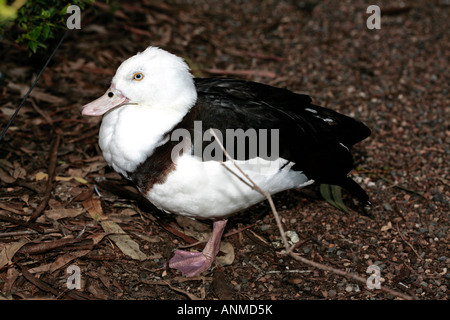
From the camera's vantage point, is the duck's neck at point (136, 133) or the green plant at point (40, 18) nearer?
the duck's neck at point (136, 133)

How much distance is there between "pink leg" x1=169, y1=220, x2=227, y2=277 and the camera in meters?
3.54

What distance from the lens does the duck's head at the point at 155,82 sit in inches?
129

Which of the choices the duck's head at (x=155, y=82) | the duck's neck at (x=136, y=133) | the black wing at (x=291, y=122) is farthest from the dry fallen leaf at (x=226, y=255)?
the duck's head at (x=155, y=82)

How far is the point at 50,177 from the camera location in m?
4.05

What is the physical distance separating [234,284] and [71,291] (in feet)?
3.44

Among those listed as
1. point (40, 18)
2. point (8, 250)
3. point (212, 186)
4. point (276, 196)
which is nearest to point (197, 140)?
point (212, 186)

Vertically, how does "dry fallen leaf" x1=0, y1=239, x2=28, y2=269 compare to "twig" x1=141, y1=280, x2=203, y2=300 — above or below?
above

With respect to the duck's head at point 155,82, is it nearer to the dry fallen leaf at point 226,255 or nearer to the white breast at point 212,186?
the white breast at point 212,186

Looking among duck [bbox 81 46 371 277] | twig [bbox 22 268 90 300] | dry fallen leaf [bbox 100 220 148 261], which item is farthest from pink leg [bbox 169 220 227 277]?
twig [bbox 22 268 90 300]

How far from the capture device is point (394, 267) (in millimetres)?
3668

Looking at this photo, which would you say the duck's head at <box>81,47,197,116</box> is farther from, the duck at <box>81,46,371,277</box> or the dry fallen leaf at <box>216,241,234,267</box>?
the dry fallen leaf at <box>216,241,234,267</box>

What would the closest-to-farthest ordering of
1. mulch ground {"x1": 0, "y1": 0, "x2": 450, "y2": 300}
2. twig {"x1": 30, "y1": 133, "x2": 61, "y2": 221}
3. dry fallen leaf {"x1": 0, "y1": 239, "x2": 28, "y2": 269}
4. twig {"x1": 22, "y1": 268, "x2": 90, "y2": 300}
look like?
1. twig {"x1": 22, "y1": 268, "x2": 90, "y2": 300}
2. dry fallen leaf {"x1": 0, "y1": 239, "x2": 28, "y2": 269}
3. mulch ground {"x1": 0, "y1": 0, "x2": 450, "y2": 300}
4. twig {"x1": 30, "y1": 133, "x2": 61, "y2": 221}

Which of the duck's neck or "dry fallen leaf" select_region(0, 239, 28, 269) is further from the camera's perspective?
"dry fallen leaf" select_region(0, 239, 28, 269)

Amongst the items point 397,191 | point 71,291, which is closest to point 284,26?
point 397,191
